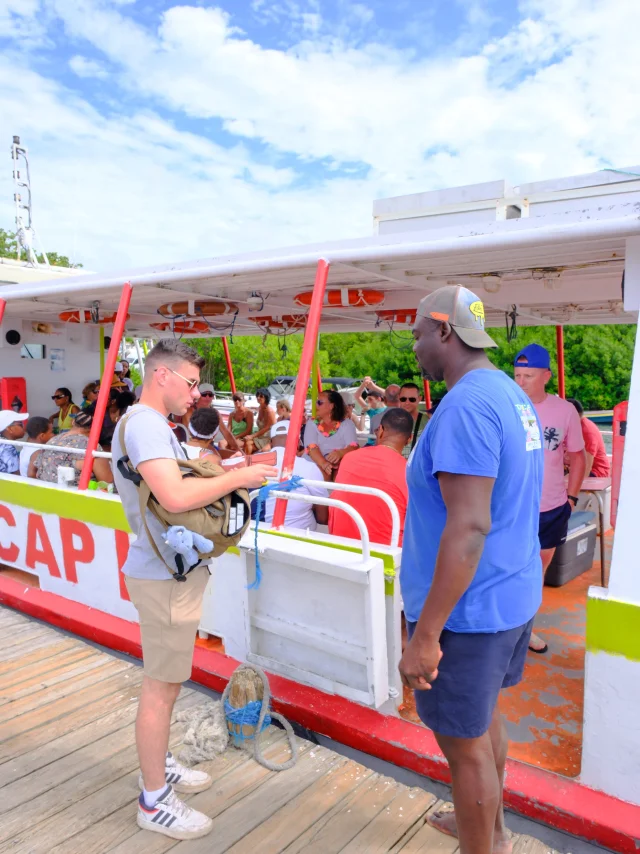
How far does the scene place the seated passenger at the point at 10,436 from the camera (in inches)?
197

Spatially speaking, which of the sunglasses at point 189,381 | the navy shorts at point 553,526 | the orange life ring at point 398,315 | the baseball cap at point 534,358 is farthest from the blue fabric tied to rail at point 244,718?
the orange life ring at point 398,315

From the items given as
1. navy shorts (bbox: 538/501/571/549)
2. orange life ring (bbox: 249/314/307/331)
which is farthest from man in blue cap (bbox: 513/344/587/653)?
orange life ring (bbox: 249/314/307/331)

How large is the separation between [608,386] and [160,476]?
2423cm

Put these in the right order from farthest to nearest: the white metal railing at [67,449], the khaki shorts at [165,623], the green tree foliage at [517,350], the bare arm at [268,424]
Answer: the green tree foliage at [517,350], the bare arm at [268,424], the white metal railing at [67,449], the khaki shorts at [165,623]

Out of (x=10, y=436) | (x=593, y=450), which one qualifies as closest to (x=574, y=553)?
(x=593, y=450)

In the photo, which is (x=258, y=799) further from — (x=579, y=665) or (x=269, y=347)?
(x=269, y=347)

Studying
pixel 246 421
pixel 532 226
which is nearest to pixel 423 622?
pixel 532 226

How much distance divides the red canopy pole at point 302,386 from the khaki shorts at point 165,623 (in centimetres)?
94

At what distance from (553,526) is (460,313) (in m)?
2.08

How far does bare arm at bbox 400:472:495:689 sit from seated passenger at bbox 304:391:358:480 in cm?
359

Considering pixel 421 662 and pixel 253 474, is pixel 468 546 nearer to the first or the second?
pixel 421 662

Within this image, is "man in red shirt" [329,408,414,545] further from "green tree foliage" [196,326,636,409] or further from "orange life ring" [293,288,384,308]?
"green tree foliage" [196,326,636,409]

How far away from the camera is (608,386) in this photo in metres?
23.5

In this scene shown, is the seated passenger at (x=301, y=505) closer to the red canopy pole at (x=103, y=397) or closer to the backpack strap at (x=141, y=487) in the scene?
the red canopy pole at (x=103, y=397)
